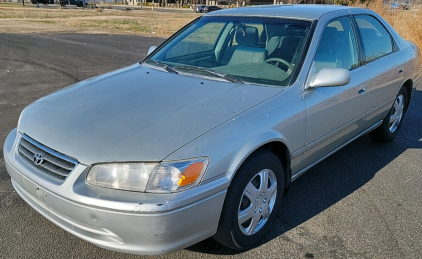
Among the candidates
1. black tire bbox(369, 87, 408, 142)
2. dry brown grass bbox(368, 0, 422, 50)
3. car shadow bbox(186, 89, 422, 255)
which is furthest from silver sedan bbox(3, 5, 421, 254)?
dry brown grass bbox(368, 0, 422, 50)

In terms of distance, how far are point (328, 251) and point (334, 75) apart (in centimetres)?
135

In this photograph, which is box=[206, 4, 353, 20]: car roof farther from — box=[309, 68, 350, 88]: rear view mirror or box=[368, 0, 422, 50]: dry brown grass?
box=[368, 0, 422, 50]: dry brown grass

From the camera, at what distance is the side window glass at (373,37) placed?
14.0 ft

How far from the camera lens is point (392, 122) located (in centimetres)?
510

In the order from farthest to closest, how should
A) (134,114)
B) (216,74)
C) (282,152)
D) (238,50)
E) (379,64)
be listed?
(379,64), (238,50), (216,74), (282,152), (134,114)

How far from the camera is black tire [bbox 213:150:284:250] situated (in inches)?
102

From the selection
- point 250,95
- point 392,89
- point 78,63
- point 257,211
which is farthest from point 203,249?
point 78,63

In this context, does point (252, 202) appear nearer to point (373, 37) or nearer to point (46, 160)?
point (46, 160)

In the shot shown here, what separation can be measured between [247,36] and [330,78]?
1044 mm

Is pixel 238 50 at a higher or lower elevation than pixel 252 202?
higher

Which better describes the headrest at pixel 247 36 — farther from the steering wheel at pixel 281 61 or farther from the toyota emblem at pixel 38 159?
the toyota emblem at pixel 38 159

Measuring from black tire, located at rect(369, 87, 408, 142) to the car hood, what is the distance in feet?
7.98

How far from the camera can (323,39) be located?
362cm

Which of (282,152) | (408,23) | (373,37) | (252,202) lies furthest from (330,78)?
(408,23)
